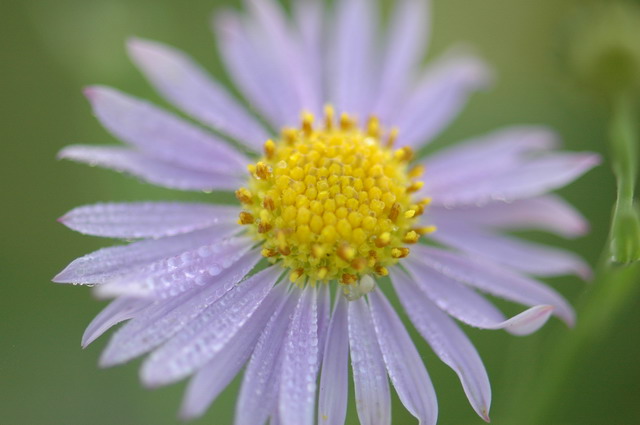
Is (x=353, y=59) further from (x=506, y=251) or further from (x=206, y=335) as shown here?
(x=206, y=335)

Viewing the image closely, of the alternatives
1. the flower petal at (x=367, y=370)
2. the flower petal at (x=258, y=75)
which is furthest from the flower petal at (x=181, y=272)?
the flower petal at (x=258, y=75)

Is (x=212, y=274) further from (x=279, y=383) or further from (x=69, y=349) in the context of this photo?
(x=69, y=349)

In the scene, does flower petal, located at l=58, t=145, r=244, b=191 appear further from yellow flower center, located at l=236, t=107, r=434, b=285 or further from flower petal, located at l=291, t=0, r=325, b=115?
flower petal, located at l=291, t=0, r=325, b=115

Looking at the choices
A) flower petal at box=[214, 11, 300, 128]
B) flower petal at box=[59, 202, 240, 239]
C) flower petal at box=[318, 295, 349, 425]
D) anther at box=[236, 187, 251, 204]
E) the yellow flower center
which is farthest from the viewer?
flower petal at box=[214, 11, 300, 128]

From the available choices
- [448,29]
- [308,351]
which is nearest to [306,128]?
[308,351]

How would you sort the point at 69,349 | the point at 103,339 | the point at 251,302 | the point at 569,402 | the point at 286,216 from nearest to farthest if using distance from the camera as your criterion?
the point at 251,302
the point at 286,216
the point at 103,339
the point at 69,349
the point at 569,402

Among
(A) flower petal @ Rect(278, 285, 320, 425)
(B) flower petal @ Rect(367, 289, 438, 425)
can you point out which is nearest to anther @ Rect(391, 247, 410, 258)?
(B) flower petal @ Rect(367, 289, 438, 425)

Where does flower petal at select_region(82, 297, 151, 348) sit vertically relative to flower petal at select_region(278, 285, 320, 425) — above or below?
above
